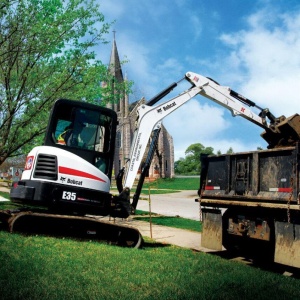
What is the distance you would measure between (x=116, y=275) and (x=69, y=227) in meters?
2.84

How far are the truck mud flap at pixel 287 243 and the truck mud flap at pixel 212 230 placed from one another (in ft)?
5.53

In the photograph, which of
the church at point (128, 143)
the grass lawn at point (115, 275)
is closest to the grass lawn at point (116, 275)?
the grass lawn at point (115, 275)

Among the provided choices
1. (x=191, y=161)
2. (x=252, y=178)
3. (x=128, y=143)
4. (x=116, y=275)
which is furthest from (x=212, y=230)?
(x=191, y=161)

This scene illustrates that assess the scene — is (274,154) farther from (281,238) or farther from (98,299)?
(98,299)

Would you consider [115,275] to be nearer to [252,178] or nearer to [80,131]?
[252,178]

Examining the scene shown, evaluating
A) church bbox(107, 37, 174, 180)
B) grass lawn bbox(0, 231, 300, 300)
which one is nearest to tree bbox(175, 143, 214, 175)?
church bbox(107, 37, 174, 180)

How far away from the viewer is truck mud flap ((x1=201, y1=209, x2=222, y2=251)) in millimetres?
8414

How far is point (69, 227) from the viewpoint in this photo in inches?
325

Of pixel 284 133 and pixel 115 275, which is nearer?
pixel 115 275

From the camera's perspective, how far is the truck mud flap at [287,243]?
21.4ft

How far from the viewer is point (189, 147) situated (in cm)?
12062

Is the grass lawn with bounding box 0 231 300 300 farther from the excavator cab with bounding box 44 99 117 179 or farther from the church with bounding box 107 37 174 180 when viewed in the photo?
the church with bounding box 107 37 174 180

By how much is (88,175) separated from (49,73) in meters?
7.48

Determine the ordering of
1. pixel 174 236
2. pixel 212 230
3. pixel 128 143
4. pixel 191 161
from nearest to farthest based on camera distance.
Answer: pixel 212 230 < pixel 174 236 < pixel 128 143 < pixel 191 161
